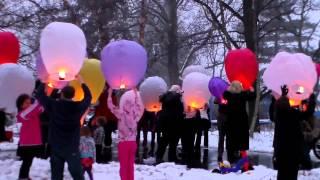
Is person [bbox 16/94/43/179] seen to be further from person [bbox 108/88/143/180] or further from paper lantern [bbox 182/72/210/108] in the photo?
paper lantern [bbox 182/72/210/108]

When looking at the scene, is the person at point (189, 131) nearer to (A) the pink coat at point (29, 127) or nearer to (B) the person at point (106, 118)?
(B) the person at point (106, 118)

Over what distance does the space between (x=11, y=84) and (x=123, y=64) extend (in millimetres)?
2469

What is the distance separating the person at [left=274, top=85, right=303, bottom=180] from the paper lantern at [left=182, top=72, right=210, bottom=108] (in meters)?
3.59

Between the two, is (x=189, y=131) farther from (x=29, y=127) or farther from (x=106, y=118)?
(x=29, y=127)

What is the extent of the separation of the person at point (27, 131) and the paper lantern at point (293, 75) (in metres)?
4.13

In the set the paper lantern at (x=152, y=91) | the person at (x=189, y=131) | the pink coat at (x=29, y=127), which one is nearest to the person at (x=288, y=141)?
the person at (x=189, y=131)

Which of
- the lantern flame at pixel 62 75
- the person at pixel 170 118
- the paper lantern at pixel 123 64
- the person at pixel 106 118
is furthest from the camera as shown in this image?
the person at pixel 106 118

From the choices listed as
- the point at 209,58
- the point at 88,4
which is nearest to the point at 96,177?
the point at 88,4

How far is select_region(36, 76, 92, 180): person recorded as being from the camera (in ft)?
26.1

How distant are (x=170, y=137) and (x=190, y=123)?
660mm

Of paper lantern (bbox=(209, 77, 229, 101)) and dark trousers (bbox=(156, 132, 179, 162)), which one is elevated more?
paper lantern (bbox=(209, 77, 229, 101))

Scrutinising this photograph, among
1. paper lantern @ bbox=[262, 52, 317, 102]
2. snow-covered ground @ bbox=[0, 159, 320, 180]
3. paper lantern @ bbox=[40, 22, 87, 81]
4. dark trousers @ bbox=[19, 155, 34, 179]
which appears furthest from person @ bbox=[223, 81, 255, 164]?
dark trousers @ bbox=[19, 155, 34, 179]

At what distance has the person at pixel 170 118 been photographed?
12422mm

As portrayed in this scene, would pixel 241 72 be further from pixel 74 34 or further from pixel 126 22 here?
pixel 126 22
